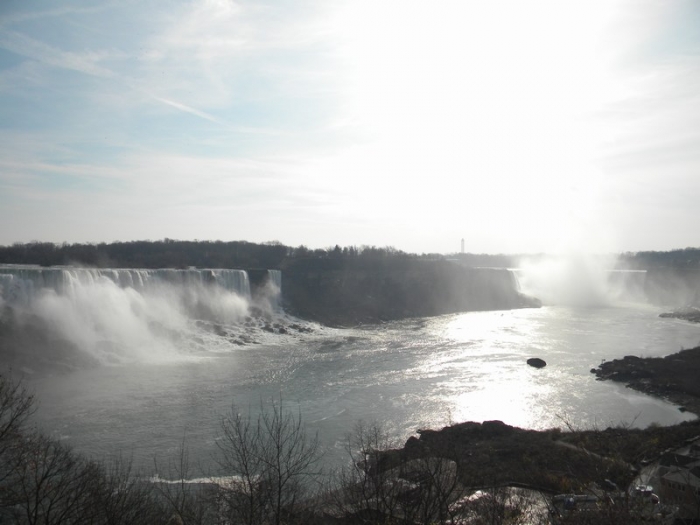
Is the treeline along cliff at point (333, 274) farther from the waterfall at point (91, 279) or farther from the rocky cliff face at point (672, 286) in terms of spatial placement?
the rocky cliff face at point (672, 286)

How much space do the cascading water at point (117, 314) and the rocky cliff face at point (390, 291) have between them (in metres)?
8.00

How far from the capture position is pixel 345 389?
16047mm

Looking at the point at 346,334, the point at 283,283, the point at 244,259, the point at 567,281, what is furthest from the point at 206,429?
the point at 567,281

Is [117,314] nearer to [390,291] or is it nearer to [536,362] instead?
[536,362]

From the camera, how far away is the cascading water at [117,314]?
66.4ft

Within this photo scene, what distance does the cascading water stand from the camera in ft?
66.4

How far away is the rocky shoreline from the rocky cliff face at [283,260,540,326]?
18.9 metres

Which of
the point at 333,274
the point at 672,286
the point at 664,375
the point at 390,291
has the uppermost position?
the point at 333,274

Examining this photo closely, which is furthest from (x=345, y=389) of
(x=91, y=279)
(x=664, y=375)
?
(x=91, y=279)

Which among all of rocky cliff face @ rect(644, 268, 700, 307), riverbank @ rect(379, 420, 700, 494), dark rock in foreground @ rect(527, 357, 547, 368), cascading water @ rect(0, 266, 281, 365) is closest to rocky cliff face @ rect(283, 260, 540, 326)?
cascading water @ rect(0, 266, 281, 365)

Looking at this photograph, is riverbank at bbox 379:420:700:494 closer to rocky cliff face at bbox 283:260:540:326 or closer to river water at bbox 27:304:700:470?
river water at bbox 27:304:700:470

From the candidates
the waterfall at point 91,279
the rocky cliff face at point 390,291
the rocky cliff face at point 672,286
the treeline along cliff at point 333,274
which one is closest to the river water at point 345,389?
the waterfall at point 91,279

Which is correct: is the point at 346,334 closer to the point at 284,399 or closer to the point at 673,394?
the point at 284,399

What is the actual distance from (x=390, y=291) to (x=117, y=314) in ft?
82.5
